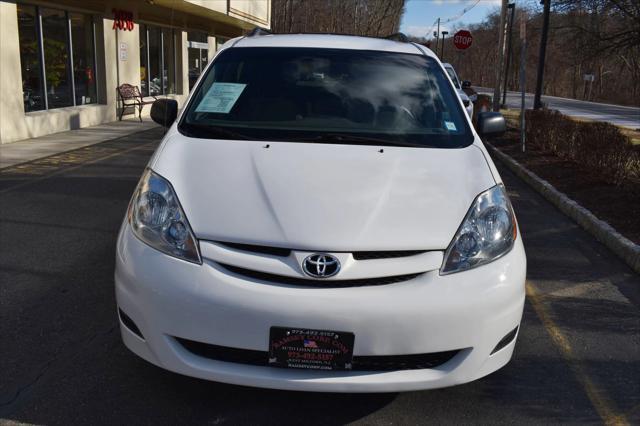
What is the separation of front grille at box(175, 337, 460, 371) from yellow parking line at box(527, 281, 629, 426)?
3.30 feet

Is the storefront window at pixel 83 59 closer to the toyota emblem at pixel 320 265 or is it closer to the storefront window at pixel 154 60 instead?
the storefront window at pixel 154 60

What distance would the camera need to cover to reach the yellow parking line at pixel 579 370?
298 centimetres

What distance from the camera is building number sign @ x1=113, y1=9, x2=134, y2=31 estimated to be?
50.9ft

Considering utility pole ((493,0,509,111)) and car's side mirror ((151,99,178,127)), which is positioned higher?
utility pole ((493,0,509,111))

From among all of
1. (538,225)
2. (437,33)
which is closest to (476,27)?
(437,33)

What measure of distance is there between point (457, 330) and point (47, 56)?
12.9 m

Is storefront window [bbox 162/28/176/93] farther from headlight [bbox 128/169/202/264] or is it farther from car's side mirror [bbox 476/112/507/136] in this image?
headlight [bbox 128/169/202/264]

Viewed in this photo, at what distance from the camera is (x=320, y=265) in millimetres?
2514

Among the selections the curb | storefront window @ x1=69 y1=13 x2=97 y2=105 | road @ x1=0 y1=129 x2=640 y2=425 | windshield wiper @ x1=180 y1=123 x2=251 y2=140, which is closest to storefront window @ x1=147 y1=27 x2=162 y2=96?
storefront window @ x1=69 y1=13 x2=97 y2=105

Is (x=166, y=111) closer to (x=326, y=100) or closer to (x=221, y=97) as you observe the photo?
(x=221, y=97)

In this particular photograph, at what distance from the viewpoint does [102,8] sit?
14773 millimetres

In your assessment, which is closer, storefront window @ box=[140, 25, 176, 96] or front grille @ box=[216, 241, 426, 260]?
front grille @ box=[216, 241, 426, 260]

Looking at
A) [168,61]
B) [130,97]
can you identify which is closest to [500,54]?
[168,61]

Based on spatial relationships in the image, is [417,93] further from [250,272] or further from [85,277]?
[85,277]
